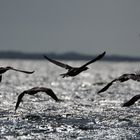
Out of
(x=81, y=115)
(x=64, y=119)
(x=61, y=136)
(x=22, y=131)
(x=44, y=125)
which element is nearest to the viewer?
(x=61, y=136)

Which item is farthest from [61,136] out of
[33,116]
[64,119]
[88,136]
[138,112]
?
[138,112]

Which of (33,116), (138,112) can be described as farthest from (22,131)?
(138,112)

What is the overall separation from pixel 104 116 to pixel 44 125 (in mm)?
7768

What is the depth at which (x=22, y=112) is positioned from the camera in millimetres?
47594

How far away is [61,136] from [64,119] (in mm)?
9283

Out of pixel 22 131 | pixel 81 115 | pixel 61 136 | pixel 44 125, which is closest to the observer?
pixel 61 136

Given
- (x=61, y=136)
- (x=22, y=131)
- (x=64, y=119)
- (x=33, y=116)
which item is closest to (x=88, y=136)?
(x=61, y=136)

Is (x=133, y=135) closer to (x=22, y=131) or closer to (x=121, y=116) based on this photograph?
(x=22, y=131)

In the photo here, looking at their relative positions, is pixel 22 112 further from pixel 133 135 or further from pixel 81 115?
pixel 133 135

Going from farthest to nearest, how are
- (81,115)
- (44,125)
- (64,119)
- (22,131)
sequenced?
(81,115), (64,119), (44,125), (22,131)

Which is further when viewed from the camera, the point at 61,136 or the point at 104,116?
the point at 104,116

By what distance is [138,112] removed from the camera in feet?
156

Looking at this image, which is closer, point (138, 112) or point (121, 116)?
point (121, 116)

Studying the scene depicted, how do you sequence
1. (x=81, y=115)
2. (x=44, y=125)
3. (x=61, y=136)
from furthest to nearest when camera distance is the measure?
(x=81, y=115) → (x=44, y=125) → (x=61, y=136)
